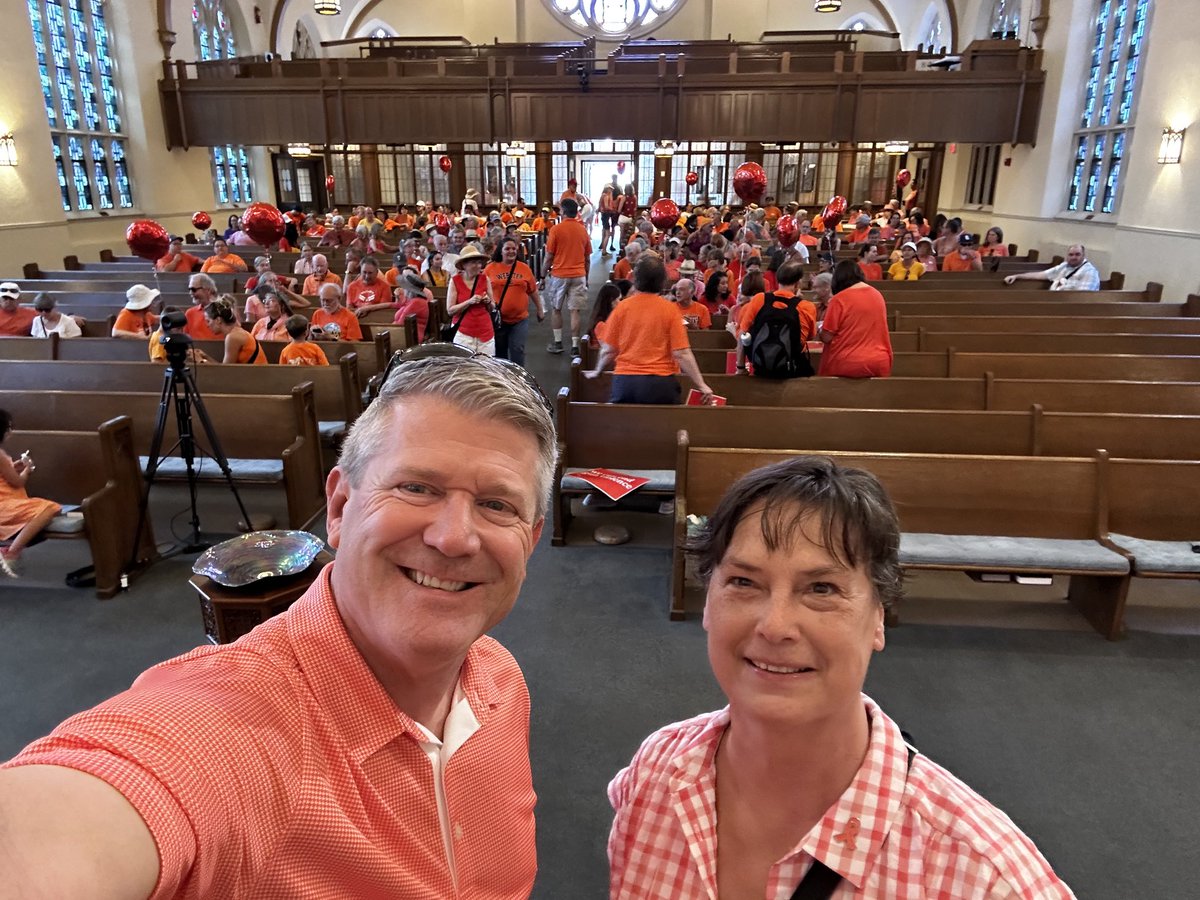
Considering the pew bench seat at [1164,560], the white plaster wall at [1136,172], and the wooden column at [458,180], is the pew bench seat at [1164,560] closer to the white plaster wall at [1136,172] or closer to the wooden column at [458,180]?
the white plaster wall at [1136,172]

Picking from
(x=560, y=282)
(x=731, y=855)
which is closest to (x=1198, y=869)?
(x=731, y=855)

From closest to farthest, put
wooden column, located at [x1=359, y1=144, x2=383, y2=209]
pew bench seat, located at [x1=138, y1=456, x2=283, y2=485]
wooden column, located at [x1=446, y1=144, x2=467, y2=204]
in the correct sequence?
pew bench seat, located at [x1=138, y1=456, x2=283, y2=485] < wooden column, located at [x1=446, y1=144, x2=467, y2=204] < wooden column, located at [x1=359, y1=144, x2=383, y2=209]

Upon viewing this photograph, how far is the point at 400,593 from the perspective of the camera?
3.06ft

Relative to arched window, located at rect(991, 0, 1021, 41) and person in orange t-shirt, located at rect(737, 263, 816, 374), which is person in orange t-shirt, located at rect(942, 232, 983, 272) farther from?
arched window, located at rect(991, 0, 1021, 41)

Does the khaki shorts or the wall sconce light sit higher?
the wall sconce light

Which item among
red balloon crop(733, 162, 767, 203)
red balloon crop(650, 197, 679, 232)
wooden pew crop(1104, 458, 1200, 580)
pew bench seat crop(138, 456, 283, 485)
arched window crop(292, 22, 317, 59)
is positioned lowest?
pew bench seat crop(138, 456, 283, 485)

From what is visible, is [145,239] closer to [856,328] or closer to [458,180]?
[856,328]

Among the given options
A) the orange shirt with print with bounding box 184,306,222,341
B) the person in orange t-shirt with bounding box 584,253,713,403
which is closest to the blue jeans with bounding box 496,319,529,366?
the person in orange t-shirt with bounding box 584,253,713,403

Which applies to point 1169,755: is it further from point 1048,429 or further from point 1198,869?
point 1048,429

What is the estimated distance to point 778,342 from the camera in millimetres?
4562

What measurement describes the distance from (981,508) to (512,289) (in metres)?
4.33

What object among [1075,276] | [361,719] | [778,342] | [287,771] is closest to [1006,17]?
[1075,276]

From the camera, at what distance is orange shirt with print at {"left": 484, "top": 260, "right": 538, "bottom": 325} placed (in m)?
6.52

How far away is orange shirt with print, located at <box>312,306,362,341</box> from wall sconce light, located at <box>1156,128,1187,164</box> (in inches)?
373
